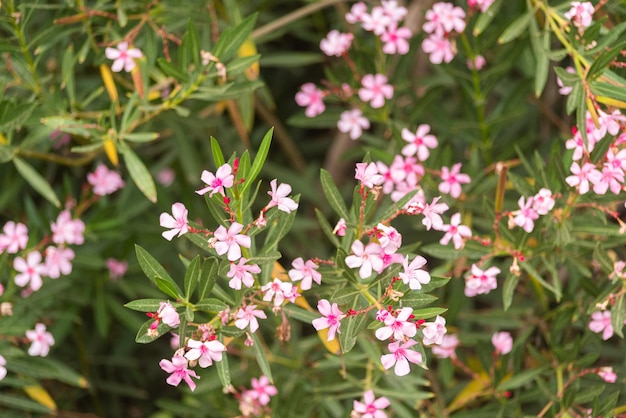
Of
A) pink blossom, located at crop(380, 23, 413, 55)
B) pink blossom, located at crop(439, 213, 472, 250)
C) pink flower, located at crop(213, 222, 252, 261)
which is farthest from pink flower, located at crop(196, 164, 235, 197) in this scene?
pink blossom, located at crop(380, 23, 413, 55)

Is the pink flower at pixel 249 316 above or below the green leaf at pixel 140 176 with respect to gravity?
above

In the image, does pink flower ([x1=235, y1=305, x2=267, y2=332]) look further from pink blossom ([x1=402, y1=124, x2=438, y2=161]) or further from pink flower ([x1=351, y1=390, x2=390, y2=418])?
pink blossom ([x1=402, y1=124, x2=438, y2=161])

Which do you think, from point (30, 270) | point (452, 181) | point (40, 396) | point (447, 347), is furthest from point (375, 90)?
point (40, 396)

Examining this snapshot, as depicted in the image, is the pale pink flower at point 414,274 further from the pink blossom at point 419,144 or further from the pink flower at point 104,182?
the pink flower at point 104,182

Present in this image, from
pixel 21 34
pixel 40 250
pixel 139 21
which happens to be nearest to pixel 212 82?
pixel 139 21

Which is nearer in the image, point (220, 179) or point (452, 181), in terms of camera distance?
point (220, 179)

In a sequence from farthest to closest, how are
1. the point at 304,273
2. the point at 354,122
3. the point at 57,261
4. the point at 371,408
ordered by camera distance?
the point at 354,122 < the point at 57,261 < the point at 371,408 < the point at 304,273

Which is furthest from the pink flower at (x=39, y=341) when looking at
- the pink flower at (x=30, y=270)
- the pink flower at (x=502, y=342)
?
the pink flower at (x=502, y=342)

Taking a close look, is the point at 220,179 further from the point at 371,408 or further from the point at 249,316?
the point at 371,408
